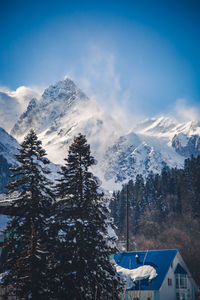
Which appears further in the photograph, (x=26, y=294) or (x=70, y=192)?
(x=70, y=192)

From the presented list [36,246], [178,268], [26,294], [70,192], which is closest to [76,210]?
[70,192]

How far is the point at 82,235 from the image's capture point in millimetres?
19078

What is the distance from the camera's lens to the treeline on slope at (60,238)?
1606 centimetres

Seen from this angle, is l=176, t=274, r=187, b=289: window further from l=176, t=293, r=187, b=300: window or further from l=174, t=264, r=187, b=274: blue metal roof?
l=176, t=293, r=187, b=300: window

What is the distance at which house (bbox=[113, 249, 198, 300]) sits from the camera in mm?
32562

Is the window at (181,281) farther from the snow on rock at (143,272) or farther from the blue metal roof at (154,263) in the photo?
the snow on rock at (143,272)

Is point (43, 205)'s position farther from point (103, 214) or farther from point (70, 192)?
point (103, 214)

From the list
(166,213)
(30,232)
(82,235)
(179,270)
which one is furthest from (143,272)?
(166,213)

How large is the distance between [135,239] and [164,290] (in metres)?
46.1

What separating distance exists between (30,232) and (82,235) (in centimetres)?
309

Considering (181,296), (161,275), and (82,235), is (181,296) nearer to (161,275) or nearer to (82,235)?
(161,275)

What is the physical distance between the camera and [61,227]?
19.5 meters

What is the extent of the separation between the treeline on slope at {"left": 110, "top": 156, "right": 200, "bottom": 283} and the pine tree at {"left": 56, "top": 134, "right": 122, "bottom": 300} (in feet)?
119

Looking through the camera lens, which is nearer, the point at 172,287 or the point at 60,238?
the point at 60,238
